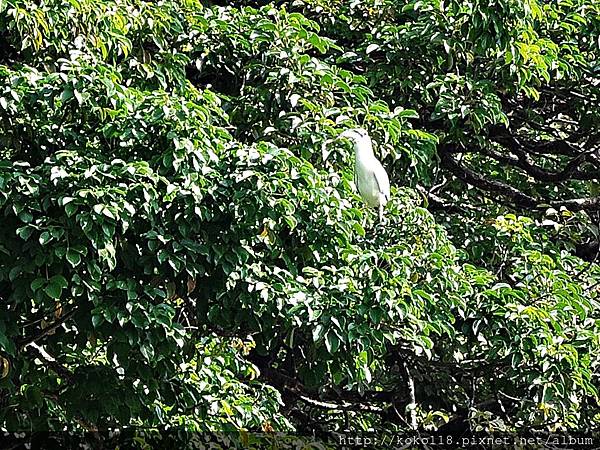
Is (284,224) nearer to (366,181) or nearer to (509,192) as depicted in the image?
(366,181)

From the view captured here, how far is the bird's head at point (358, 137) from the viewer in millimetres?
2248

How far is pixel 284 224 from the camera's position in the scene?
2.27 m

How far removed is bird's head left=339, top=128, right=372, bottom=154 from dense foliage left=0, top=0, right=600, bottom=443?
113 millimetres

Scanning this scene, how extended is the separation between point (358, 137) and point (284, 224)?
0.28 m

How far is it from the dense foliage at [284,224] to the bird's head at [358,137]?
11cm

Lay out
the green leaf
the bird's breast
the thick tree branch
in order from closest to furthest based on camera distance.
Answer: the bird's breast → the green leaf → the thick tree branch

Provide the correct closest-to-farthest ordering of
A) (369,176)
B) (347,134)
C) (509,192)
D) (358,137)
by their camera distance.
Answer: (369,176), (358,137), (347,134), (509,192)

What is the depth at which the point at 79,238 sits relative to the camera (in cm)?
209

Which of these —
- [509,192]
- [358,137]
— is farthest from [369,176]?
[509,192]

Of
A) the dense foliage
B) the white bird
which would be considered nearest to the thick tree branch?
the dense foliage

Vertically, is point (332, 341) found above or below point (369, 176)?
below

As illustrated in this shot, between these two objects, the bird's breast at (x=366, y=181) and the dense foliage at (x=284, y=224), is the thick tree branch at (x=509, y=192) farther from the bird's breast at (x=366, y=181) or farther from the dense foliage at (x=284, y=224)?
the bird's breast at (x=366, y=181)

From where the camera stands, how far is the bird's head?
225 cm

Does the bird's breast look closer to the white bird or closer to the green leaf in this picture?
the white bird
